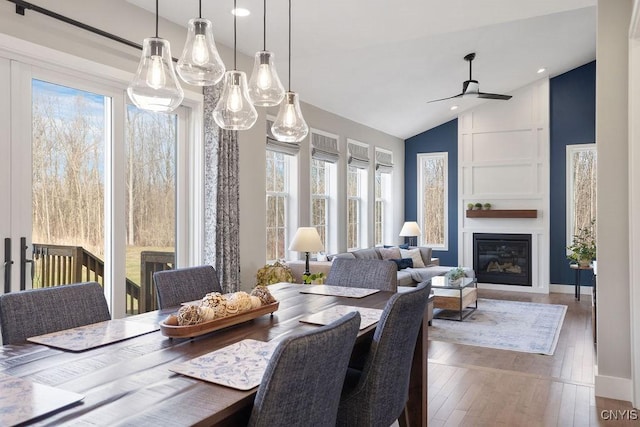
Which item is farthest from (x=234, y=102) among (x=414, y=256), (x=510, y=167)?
(x=510, y=167)

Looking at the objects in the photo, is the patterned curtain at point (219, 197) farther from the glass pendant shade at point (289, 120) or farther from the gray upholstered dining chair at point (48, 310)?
the gray upholstered dining chair at point (48, 310)

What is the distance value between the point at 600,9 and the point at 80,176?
3.64 metres

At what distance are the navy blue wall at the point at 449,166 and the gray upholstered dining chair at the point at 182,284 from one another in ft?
21.9

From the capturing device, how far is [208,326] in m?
1.92

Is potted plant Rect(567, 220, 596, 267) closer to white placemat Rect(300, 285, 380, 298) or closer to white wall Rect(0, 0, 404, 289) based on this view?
white wall Rect(0, 0, 404, 289)

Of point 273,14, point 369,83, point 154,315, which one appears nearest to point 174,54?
point 273,14

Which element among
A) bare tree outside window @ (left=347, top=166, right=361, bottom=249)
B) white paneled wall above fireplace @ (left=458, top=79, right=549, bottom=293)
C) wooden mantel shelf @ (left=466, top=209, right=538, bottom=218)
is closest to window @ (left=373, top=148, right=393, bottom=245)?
bare tree outside window @ (left=347, top=166, right=361, bottom=249)

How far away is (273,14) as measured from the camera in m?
3.60

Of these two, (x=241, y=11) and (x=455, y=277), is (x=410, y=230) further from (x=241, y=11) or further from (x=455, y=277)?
(x=241, y=11)

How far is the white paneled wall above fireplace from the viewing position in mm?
7910

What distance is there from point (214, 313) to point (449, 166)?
7.58 metres

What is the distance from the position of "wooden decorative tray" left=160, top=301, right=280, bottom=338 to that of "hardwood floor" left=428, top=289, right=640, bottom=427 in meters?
1.42

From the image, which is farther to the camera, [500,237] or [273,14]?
[500,237]

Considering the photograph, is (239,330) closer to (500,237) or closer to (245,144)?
(245,144)
